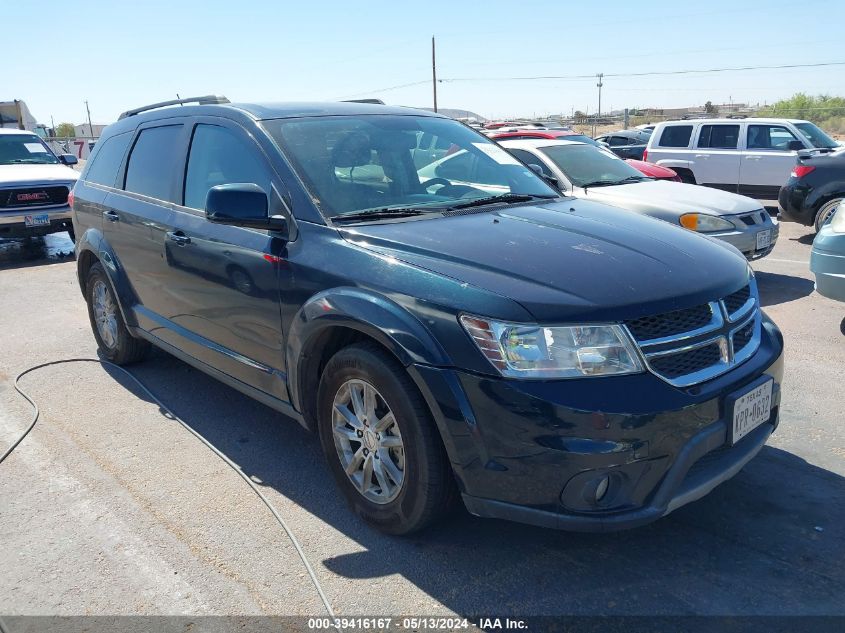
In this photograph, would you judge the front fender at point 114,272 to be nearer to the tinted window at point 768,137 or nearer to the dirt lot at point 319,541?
the dirt lot at point 319,541

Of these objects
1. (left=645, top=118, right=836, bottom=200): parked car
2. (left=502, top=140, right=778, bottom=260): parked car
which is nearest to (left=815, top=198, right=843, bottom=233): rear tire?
(left=502, top=140, right=778, bottom=260): parked car

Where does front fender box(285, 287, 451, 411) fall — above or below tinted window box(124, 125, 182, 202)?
below

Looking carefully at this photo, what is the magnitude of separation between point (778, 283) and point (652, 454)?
6012mm

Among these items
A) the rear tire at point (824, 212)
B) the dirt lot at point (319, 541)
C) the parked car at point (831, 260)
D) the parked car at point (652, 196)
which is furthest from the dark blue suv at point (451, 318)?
the rear tire at point (824, 212)

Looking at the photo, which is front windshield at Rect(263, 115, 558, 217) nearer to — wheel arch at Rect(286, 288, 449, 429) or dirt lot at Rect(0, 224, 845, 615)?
wheel arch at Rect(286, 288, 449, 429)

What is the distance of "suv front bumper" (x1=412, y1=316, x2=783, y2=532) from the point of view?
2.56 metres

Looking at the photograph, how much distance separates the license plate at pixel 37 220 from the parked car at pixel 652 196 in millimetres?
6983

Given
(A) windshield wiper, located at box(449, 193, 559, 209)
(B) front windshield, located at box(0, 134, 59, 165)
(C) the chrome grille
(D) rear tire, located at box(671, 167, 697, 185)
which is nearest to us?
(C) the chrome grille

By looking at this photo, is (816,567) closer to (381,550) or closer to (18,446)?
(381,550)

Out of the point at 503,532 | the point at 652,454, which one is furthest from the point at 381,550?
the point at 652,454

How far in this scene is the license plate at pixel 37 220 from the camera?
10789 millimetres

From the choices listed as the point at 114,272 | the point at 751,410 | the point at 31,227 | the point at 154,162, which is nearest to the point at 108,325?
the point at 114,272

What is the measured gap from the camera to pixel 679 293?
2.84 m

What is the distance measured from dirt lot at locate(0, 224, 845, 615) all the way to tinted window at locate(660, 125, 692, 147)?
416 inches
